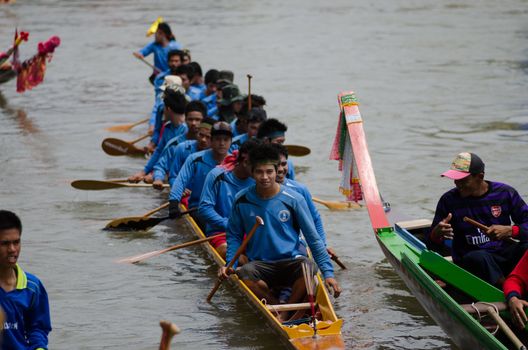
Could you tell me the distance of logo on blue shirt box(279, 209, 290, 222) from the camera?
8125 mm

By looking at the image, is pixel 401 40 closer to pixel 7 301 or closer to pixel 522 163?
pixel 522 163

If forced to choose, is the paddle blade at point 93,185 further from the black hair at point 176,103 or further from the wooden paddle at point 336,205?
the wooden paddle at point 336,205

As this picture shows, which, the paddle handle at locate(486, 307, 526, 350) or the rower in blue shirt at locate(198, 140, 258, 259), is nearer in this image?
the paddle handle at locate(486, 307, 526, 350)

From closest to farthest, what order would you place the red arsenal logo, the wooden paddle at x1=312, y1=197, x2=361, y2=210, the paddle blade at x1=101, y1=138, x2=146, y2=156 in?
1. the red arsenal logo
2. the wooden paddle at x1=312, y1=197, x2=361, y2=210
3. the paddle blade at x1=101, y1=138, x2=146, y2=156

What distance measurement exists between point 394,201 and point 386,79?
10.3m

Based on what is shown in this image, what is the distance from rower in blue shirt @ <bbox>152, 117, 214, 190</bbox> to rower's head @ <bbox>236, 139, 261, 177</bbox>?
1621 mm

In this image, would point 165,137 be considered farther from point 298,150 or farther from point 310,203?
point 310,203

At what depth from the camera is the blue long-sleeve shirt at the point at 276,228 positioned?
26.6ft

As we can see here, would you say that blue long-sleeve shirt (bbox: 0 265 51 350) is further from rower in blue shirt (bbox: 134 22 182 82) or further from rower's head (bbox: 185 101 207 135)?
rower in blue shirt (bbox: 134 22 182 82)

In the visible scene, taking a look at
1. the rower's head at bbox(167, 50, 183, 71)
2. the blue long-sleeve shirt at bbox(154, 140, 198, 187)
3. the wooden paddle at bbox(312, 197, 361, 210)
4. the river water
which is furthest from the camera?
the rower's head at bbox(167, 50, 183, 71)

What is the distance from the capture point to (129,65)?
27.0 meters

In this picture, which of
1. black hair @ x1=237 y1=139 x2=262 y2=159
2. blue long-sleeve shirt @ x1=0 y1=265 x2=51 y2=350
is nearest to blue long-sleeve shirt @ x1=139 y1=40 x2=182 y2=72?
black hair @ x1=237 y1=139 x2=262 y2=159

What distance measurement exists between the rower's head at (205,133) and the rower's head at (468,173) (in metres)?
3.36

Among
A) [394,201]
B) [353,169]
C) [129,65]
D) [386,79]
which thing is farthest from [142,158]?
[129,65]
